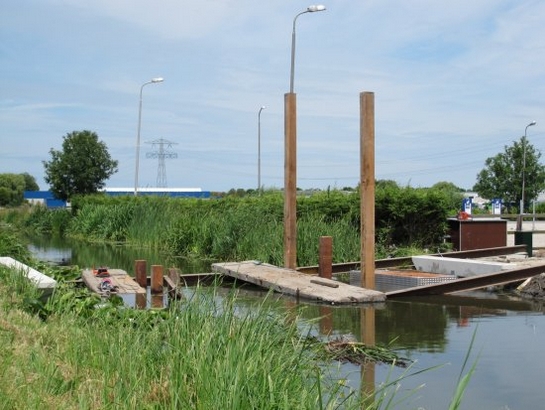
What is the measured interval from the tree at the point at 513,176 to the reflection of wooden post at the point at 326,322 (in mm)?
46037

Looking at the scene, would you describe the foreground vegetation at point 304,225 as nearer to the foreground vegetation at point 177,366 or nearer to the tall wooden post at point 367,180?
the tall wooden post at point 367,180

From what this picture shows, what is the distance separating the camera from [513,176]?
193ft

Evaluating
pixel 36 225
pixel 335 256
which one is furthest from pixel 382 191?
pixel 36 225

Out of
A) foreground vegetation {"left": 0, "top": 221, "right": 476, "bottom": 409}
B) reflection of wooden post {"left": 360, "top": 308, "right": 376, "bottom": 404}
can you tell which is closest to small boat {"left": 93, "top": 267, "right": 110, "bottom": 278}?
reflection of wooden post {"left": 360, "top": 308, "right": 376, "bottom": 404}

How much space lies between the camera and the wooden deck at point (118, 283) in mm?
14398

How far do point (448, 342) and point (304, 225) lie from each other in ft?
32.7

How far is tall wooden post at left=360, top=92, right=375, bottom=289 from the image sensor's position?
50.1ft

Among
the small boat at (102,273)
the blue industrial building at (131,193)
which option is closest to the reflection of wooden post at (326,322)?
the small boat at (102,273)

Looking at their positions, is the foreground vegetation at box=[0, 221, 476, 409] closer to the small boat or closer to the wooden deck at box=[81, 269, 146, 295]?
the wooden deck at box=[81, 269, 146, 295]

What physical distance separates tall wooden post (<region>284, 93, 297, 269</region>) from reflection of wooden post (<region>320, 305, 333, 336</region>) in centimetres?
411

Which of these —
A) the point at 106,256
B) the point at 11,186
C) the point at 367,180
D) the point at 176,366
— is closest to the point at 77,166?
the point at 106,256

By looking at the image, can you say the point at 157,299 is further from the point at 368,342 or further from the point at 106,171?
the point at 106,171

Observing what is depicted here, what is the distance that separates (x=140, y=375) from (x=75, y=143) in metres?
49.6

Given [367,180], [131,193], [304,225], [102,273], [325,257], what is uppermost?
[131,193]
